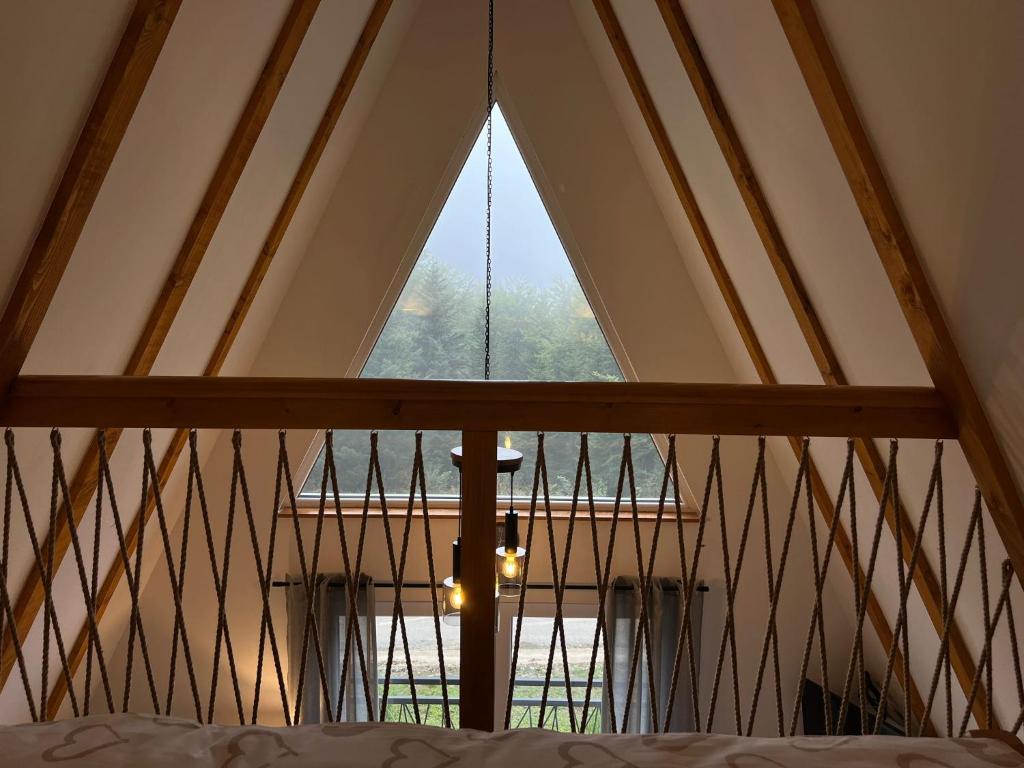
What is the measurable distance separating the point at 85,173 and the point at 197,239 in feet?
2.65

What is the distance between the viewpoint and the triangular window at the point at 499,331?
4.48m

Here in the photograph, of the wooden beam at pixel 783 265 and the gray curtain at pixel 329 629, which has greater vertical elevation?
the wooden beam at pixel 783 265

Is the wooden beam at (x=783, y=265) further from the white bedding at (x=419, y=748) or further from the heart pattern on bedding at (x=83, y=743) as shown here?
the heart pattern on bedding at (x=83, y=743)

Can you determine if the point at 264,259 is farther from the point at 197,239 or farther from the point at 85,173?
the point at 85,173

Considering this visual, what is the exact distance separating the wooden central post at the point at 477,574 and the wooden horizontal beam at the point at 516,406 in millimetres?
72

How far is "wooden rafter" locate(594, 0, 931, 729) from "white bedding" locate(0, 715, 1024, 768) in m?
2.37

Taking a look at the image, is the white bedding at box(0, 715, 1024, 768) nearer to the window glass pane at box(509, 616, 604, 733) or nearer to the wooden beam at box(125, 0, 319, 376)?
the wooden beam at box(125, 0, 319, 376)

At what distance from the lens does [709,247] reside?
3473mm

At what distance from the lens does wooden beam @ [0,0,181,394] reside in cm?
178

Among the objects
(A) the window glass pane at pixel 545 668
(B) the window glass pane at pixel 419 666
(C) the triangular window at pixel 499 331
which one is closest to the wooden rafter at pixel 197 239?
(C) the triangular window at pixel 499 331

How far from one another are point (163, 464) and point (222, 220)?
1.20 metres

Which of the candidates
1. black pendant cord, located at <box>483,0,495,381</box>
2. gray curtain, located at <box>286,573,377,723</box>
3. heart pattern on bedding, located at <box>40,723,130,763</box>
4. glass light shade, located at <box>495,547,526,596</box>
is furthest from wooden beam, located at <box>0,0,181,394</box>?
gray curtain, located at <box>286,573,377,723</box>

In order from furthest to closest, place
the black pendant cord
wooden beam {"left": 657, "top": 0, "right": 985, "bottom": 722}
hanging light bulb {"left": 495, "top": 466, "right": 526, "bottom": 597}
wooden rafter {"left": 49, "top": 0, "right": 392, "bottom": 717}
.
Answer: the black pendant cord → wooden rafter {"left": 49, "top": 0, "right": 392, "bottom": 717} → hanging light bulb {"left": 495, "top": 466, "right": 526, "bottom": 597} → wooden beam {"left": 657, "top": 0, "right": 985, "bottom": 722}

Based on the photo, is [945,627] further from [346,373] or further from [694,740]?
[346,373]
